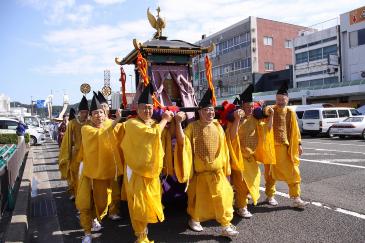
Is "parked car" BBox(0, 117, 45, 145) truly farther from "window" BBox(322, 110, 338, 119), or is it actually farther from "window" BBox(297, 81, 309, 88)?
"window" BBox(297, 81, 309, 88)

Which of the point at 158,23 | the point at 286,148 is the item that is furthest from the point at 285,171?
the point at 158,23

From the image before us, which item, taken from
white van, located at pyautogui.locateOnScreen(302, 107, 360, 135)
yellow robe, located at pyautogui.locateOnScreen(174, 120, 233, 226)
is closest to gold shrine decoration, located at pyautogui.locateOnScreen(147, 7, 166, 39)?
yellow robe, located at pyautogui.locateOnScreen(174, 120, 233, 226)

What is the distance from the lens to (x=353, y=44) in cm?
3016

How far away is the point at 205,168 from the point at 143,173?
0.90 m

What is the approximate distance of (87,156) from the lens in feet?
15.1

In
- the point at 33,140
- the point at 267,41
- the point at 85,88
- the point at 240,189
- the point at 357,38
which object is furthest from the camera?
the point at 267,41

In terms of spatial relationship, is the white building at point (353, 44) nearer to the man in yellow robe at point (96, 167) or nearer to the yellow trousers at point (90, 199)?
the man in yellow robe at point (96, 167)

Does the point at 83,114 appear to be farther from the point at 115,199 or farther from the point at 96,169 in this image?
A: the point at 96,169

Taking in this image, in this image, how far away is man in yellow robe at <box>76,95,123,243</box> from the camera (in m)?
4.57

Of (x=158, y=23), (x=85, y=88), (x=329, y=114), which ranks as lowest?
(x=329, y=114)

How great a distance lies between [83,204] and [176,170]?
125 cm

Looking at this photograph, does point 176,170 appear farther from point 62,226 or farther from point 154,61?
point 154,61

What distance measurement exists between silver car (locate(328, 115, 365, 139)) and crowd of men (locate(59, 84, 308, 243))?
45.4 ft

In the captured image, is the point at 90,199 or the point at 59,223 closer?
the point at 90,199
